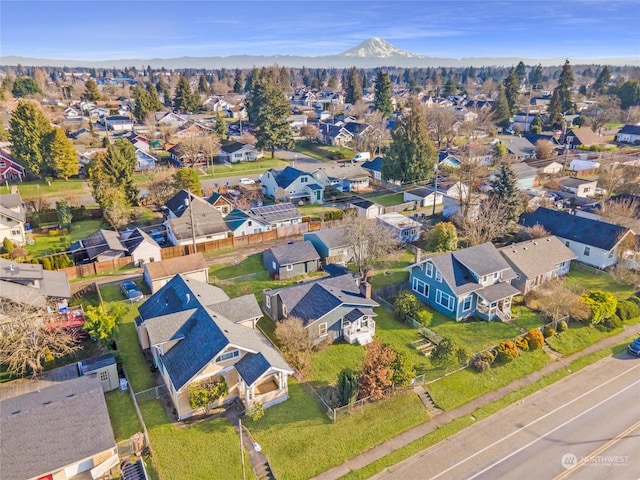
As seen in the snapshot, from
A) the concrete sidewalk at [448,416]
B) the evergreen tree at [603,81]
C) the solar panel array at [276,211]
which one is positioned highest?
the evergreen tree at [603,81]

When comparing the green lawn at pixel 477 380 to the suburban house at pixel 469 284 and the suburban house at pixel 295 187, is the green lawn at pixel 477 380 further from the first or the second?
the suburban house at pixel 295 187

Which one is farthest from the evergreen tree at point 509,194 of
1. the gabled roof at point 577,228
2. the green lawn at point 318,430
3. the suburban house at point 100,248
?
the suburban house at point 100,248

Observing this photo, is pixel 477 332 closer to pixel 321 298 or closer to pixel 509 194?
pixel 321 298

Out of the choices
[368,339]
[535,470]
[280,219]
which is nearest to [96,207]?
[280,219]

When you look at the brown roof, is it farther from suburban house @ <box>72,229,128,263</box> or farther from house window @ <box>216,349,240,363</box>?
house window @ <box>216,349,240,363</box>

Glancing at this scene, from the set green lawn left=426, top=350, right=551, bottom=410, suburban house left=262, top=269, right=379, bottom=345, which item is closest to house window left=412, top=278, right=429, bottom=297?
suburban house left=262, top=269, right=379, bottom=345

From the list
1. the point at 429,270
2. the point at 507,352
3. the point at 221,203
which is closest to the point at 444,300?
the point at 429,270
